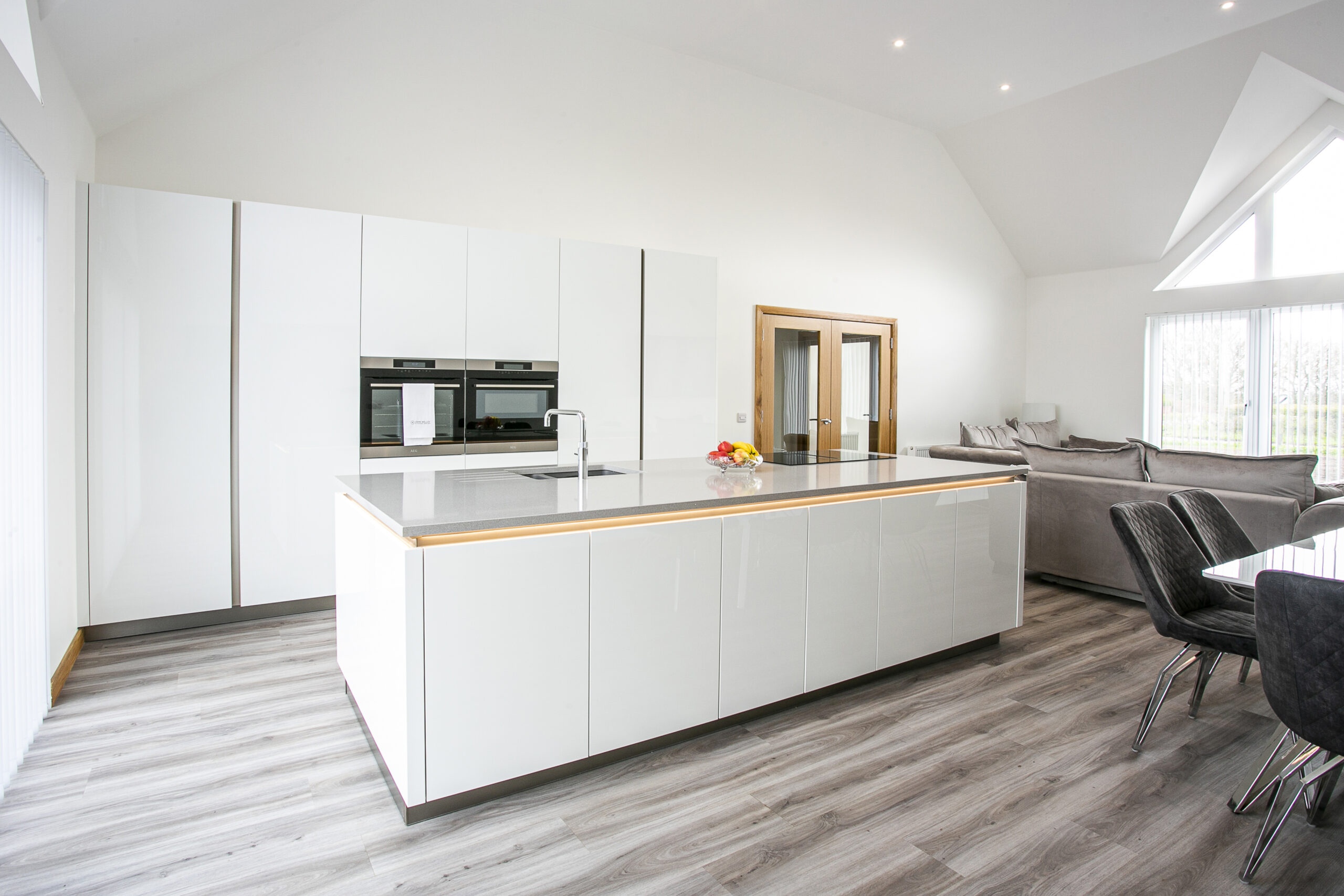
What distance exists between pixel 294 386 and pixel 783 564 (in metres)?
2.74

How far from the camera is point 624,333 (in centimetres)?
470

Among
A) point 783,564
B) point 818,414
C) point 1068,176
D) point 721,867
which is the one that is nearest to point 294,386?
point 783,564

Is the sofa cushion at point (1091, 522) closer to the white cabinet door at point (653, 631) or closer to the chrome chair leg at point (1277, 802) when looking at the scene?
the chrome chair leg at point (1277, 802)

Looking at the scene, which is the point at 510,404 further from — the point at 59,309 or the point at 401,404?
the point at 59,309

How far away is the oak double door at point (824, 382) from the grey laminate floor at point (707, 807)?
138 inches

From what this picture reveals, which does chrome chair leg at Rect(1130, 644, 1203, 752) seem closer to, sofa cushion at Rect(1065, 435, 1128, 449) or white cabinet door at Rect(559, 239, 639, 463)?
white cabinet door at Rect(559, 239, 639, 463)

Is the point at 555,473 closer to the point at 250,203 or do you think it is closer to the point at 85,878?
the point at 85,878

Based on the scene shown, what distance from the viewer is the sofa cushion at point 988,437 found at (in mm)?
7152

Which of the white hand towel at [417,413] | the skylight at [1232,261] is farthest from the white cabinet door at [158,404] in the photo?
the skylight at [1232,261]

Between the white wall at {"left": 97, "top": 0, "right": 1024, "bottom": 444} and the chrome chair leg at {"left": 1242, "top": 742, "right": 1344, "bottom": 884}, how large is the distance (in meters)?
4.30

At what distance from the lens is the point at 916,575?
10.0 feet

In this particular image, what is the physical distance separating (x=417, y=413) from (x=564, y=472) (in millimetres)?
1443

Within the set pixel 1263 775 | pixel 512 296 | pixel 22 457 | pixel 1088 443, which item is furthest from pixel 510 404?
pixel 1088 443

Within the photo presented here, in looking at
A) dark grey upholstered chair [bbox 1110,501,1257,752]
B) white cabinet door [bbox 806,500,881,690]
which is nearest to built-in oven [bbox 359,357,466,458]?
white cabinet door [bbox 806,500,881,690]
